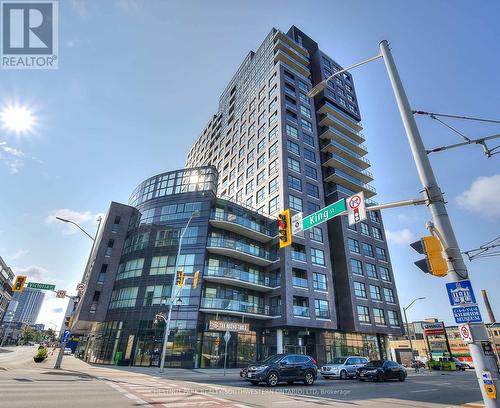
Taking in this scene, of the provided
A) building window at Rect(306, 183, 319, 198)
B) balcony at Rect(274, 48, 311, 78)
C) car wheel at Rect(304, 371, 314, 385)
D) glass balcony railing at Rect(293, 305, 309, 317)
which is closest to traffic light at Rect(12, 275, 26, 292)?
car wheel at Rect(304, 371, 314, 385)

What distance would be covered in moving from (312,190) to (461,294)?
35.4m

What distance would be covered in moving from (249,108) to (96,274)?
37.9 m

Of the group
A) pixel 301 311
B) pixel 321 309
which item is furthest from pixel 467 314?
pixel 321 309

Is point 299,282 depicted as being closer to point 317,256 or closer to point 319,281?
point 319,281

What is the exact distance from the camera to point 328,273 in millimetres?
35562

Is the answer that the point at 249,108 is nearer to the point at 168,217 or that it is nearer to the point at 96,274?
the point at 168,217

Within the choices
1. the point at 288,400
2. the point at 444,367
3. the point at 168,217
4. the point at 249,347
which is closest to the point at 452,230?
Answer: the point at 288,400

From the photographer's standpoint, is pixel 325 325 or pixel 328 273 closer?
pixel 325 325

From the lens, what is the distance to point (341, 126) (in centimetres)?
4988

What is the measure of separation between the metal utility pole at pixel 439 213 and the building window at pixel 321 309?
28562 mm

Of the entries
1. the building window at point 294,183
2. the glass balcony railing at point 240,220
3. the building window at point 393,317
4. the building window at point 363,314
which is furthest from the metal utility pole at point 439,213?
the building window at point 393,317

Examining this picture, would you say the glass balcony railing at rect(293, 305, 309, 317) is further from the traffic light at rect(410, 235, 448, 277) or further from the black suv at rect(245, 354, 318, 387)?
the traffic light at rect(410, 235, 448, 277)

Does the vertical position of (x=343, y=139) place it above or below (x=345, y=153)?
above

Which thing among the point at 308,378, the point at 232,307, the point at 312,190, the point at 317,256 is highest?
the point at 312,190
